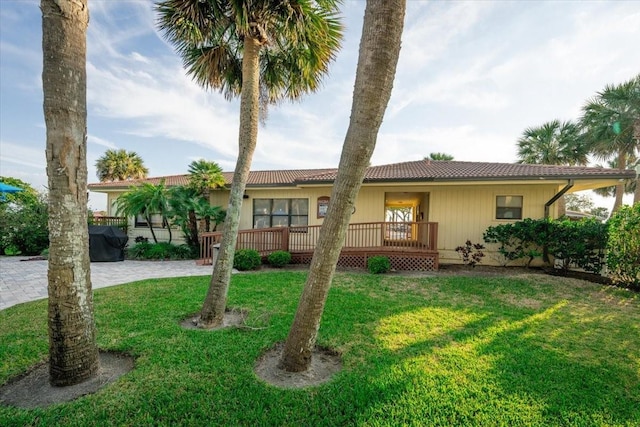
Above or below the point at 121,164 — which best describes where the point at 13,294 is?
below

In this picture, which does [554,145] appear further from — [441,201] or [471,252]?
[471,252]

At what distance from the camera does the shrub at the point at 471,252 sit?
932 cm

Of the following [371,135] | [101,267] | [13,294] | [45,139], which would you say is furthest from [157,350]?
[101,267]

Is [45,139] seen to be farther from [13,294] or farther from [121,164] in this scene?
[121,164]

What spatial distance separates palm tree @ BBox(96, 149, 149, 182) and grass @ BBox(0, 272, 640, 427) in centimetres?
2010

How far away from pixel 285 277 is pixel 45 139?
5.96 m

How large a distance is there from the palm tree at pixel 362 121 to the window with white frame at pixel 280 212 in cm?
870

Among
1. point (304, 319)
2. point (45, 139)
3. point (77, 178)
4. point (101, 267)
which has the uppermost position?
point (45, 139)

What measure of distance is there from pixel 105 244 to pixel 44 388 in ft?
30.8

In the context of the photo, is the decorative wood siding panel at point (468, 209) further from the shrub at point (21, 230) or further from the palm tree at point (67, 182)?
the shrub at point (21, 230)

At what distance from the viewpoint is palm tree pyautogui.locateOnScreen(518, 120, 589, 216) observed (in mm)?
16406

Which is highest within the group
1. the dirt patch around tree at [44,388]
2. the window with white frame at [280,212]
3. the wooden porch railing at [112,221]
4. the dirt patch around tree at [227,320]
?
the window with white frame at [280,212]

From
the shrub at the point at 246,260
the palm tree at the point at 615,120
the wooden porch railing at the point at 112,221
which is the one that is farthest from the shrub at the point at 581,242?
the wooden porch railing at the point at 112,221

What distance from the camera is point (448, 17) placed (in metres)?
6.08
